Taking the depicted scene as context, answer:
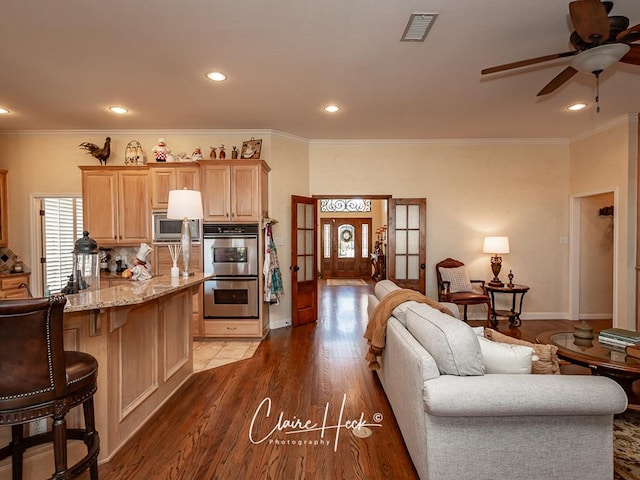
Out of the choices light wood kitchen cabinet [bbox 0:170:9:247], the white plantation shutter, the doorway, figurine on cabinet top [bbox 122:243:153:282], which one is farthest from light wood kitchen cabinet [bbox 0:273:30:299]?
the doorway

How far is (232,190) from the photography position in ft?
15.0

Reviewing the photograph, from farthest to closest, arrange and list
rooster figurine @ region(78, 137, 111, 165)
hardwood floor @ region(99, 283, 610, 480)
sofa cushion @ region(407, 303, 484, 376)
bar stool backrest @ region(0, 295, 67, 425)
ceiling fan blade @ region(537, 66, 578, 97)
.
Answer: rooster figurine @ region(78, 137, 111, 165) → ceiling fan blade @ region(537, 66, 578, 97) → hardwood floor @ region(99, 283, 610, 480) → sofa cushion @ region(407, 303, 484, 376) → bar stool backrest @ region(0, 295, 67, 425)

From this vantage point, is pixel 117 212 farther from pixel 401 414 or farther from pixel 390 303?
pixel 401 414

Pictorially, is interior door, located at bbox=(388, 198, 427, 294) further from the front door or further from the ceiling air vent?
the front door

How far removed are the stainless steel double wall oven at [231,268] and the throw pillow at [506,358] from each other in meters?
3.25

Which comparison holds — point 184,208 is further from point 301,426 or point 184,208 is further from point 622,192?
point 622,192

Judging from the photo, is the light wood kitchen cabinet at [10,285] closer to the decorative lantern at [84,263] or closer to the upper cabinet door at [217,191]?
the upper cabinet door at [217,191]

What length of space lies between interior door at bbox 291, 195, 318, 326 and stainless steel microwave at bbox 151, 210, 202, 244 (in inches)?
53.8

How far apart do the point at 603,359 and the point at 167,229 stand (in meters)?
4.68

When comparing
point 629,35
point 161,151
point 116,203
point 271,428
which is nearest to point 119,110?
point 161,151

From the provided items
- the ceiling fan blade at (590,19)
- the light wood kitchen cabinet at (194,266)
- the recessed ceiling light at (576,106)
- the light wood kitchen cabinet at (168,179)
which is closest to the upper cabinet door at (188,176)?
the light wood kitchen cabinet at (168,179)

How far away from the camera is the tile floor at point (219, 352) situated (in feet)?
12.2

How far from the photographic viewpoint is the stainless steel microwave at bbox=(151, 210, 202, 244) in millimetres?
4562

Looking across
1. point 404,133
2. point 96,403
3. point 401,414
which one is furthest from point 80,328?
point 404,133
